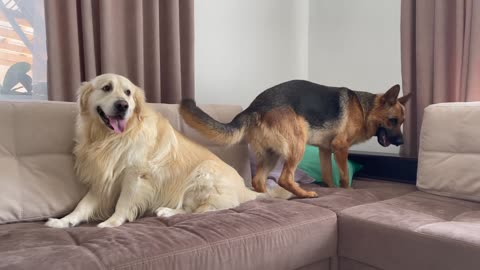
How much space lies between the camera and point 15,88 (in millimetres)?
2029

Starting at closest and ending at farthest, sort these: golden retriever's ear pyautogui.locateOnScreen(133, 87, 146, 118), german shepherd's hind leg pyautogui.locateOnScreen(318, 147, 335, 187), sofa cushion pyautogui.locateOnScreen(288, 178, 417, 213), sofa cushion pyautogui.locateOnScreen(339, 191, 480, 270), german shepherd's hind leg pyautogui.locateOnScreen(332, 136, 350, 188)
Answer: sofa cushion pyautogui.locateOnScreen(339, 191, 480, 270), golden retriever's ear pyautogui.locateOnScreen(133, 87, 146, 118), sofa cushion pyautogui.locateOnScreen(288, 178, 417, 213), german shepherd's hind leg pyautogui.locateOnScreen(332, 136, 350, 188), german shepherd's hind leg pyautogui.locateOnScreen(318, 147, 335, 187)

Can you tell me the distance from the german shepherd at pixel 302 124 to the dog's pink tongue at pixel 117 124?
313mm

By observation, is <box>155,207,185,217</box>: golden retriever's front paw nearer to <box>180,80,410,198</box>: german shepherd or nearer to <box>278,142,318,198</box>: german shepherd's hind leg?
<box>180,80,410,198</box>: german shepherd

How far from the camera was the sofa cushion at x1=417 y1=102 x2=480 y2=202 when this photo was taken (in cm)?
189

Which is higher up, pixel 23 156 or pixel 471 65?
pixel 471 65

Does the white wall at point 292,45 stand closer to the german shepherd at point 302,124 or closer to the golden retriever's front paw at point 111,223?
the german shepherd at point 302,124

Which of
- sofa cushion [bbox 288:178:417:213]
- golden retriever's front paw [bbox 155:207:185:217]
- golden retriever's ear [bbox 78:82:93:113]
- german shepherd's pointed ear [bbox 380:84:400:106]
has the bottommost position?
sofa cushion [bbox 288:178:417:213]

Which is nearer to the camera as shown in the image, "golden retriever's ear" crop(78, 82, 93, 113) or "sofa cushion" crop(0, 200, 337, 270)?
"sofa cushion" crop(0, 200, 337, 270)

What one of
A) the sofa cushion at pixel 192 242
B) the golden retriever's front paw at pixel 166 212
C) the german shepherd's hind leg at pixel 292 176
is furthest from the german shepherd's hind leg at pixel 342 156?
the golden retriever's front paw at pixel 166 212

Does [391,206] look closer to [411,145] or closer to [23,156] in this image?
[411,145]

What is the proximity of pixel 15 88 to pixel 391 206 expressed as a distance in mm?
1931

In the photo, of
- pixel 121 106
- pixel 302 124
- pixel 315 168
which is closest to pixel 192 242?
pixel 121 106

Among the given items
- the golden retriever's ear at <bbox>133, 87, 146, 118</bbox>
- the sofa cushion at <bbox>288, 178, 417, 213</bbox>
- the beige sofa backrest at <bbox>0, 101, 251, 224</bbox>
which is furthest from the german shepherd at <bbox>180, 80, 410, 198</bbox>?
the beige sofa backrest at <bbox>0, 101, 251, 224</bbox>

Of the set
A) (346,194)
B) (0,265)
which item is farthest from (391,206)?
(0,265)
